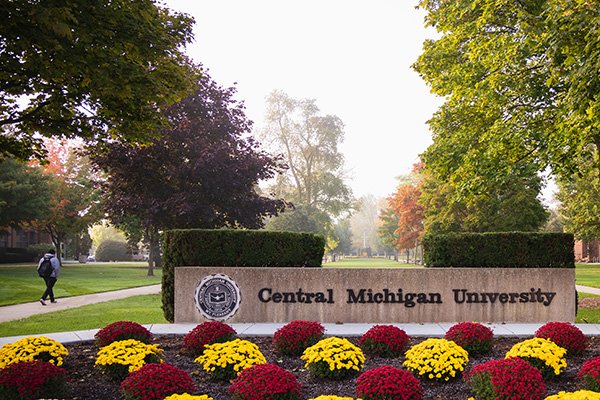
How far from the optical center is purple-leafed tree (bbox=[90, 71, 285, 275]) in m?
17.4

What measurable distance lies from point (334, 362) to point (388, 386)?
4.00 feet

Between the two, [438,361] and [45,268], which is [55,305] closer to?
[45,268]

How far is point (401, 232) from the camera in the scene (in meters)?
48.5

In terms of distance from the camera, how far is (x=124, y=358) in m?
6.40

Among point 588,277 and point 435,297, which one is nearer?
point 435,297

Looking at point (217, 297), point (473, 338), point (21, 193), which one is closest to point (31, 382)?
point (217, 297)

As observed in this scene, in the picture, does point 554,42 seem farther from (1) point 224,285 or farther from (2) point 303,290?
(1) point 224,285

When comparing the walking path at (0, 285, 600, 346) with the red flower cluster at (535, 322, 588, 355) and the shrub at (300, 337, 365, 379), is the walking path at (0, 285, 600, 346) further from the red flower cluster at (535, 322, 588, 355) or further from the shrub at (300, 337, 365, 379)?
the shrub at (300, 337, 365, 379)

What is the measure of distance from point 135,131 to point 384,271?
593 centimetres

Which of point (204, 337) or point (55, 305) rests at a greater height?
point (204, 337)

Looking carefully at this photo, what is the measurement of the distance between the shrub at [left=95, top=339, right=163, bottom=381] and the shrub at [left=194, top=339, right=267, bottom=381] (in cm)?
68

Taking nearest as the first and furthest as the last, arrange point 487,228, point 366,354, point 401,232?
1. point 366,354
2. point 487,228
3. point 401,232

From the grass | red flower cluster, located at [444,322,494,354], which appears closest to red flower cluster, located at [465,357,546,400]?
red flower cluster, located at [444,322,494,354]

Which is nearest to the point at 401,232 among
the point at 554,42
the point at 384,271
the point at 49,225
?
the point at 49,225
